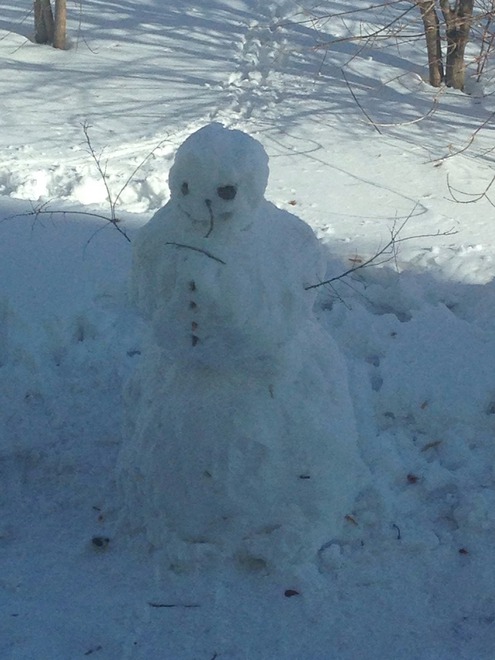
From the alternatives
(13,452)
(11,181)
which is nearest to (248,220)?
(13,452)

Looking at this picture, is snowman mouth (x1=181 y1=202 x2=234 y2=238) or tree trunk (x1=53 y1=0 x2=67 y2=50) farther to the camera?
tree trunk (x1=53 y1=0 x2=67 y2=50)

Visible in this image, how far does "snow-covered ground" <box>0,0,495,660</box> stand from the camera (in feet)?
8.98

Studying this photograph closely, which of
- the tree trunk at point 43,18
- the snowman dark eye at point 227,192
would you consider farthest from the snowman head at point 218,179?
the tree trunk at point 43,18

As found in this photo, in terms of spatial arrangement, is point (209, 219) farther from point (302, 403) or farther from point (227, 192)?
point (302, 403)

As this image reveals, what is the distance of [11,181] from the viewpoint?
5.53 m

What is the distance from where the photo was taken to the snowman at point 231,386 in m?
2.46

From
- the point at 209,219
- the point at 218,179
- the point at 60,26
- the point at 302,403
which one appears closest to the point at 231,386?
the point at 302,403

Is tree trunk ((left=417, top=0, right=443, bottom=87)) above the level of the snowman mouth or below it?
below

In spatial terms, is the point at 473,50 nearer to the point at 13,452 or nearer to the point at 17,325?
the point at 17,325

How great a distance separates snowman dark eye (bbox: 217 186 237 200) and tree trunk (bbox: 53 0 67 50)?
6.58 m

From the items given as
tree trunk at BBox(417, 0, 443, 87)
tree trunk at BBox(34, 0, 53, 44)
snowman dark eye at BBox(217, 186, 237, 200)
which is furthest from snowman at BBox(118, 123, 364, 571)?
tree trunk at BBox(34, 0, 53, 44)

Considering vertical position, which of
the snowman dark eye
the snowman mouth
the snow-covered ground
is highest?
the snowman dark eye

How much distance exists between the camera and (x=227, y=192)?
7.86ft

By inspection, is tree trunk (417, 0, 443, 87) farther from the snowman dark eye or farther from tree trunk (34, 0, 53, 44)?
the snowman dark eye
